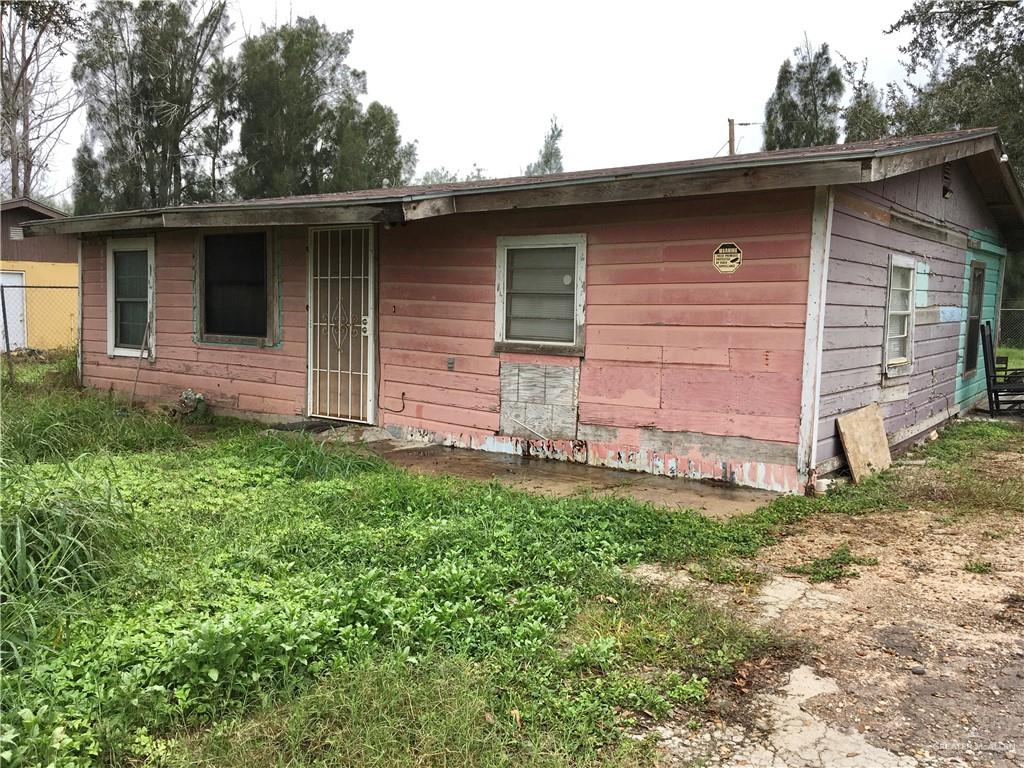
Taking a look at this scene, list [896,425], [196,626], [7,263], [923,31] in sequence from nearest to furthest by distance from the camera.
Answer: [196,626] < [896,425] < [7,263] < [923,31]

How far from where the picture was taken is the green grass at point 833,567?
4453 millimetres

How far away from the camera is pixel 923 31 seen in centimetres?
2273

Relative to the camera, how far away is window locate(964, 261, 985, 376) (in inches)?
434

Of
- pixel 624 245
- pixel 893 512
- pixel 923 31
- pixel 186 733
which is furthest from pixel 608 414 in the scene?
pixel 923 31

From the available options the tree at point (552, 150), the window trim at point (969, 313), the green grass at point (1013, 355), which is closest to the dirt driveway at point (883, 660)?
the window trim at point (969, 313)

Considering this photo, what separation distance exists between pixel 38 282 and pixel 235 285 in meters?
11.9

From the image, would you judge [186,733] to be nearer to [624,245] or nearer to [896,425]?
[624,245]

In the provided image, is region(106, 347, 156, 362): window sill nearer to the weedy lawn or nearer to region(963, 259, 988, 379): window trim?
the weedy lawn

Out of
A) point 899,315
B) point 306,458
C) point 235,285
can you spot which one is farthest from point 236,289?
point 899,315

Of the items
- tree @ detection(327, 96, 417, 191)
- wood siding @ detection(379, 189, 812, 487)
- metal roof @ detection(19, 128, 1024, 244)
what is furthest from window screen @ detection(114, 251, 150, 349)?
tree @ detection(327, 96, 417, 191)

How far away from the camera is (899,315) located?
26.7 ft

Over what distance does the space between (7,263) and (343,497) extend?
1654cm

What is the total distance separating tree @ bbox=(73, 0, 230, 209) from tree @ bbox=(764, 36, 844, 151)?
19933 mm

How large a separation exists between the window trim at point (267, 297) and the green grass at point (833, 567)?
679 centimetres
